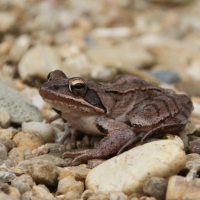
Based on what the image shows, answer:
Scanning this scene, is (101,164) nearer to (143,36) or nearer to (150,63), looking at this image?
(150,63)

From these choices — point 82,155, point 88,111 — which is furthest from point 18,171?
point 88,111

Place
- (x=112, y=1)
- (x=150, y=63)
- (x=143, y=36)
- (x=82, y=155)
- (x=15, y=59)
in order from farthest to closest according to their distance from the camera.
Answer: (x=112, y=1) < (x=143, y=36) < (x=150, y=63) < (x=15, y=59) < (x=82, y=155)

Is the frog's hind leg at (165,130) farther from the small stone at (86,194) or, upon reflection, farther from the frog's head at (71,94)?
the small stone at (86,194)

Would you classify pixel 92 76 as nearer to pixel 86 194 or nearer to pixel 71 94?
pixel 71 94

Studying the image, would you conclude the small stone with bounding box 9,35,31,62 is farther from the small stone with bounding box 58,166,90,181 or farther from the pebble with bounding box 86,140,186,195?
the pebble with bounding box 86,140,186,195

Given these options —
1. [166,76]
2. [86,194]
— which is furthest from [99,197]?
[166,76]

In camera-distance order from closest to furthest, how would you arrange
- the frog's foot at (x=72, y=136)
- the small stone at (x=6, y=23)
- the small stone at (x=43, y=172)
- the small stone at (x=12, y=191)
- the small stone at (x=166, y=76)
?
the small stone at (x=12, y=191), the small stone at (x=43, y=172), the frog's foot at (x=72, y=136), the small stone at (x=166, y=76), the small stone at (x=6, y=23)

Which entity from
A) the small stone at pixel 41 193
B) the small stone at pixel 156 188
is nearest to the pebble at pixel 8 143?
the small stone at pixel 41 193

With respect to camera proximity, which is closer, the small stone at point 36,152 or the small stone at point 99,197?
the small stone at point 99,197
